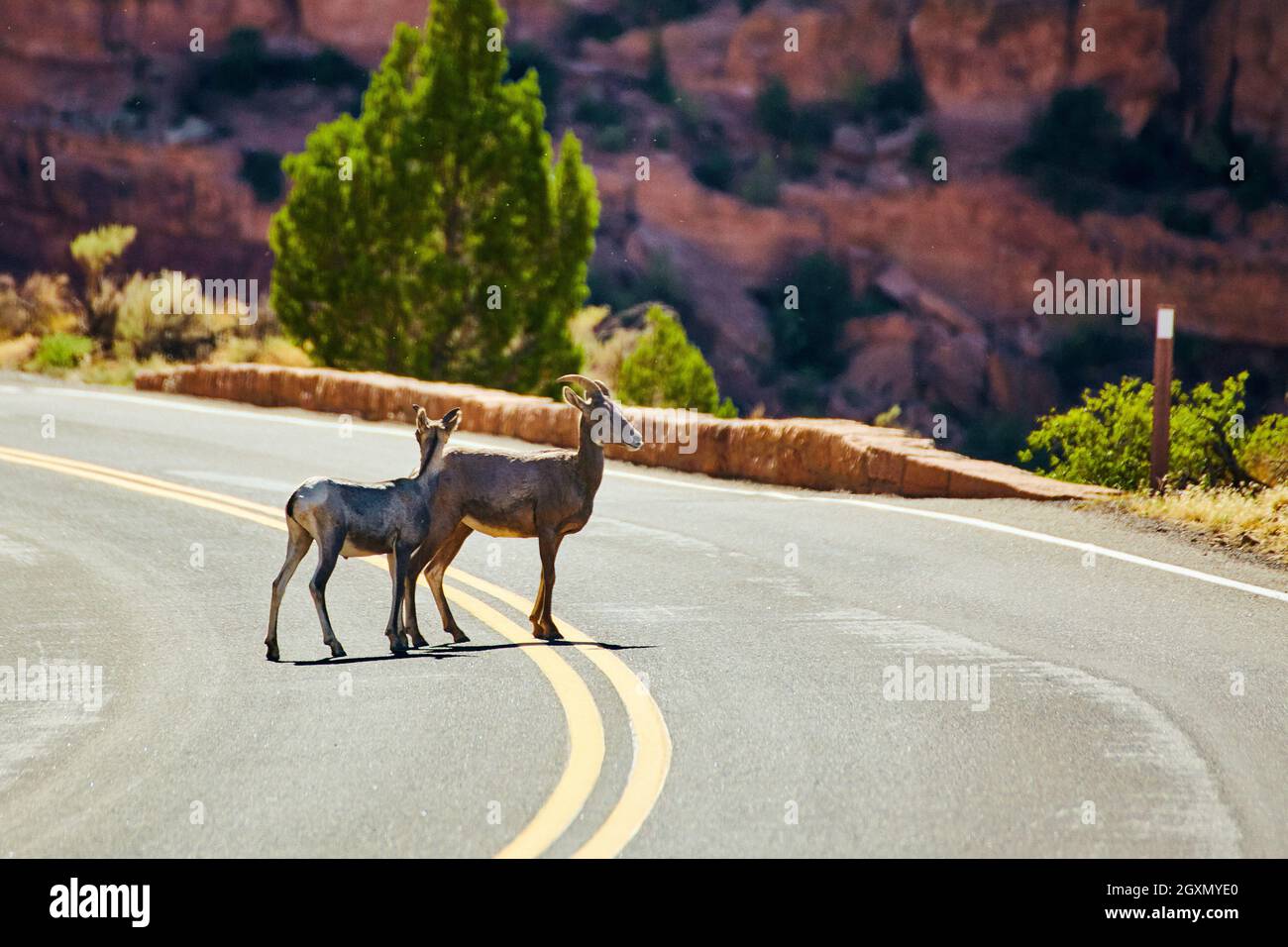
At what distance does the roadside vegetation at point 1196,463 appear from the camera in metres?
13.0

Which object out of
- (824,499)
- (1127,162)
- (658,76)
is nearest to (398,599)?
(824,499)

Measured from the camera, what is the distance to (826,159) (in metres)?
68.8

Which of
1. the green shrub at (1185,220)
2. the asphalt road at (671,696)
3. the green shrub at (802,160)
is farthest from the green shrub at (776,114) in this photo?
the asphalt road at (671,696)

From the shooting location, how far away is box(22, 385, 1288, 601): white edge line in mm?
11297

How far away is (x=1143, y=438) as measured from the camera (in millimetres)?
17797

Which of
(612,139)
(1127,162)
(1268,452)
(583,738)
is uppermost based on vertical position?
(612,139)

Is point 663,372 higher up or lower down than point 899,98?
lower down

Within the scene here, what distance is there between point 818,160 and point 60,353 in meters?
43.4

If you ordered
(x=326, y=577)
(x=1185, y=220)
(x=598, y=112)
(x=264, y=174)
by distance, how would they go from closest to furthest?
(x=326, y=577)
(x=264, y=174)
(x=1185, y=220)
(x=598, y=112)

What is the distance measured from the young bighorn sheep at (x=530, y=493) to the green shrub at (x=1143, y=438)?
313 inches

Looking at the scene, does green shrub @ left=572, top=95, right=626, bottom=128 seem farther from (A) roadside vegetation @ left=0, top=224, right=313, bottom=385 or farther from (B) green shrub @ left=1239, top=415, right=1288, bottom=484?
(B) green shrub @ left=1239, top=415, right=1288, bottom=484

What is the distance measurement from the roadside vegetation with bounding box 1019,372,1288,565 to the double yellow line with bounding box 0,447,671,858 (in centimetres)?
550

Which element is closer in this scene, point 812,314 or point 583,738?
point 583,738

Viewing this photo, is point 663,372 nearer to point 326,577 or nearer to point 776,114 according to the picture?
point 326,577
